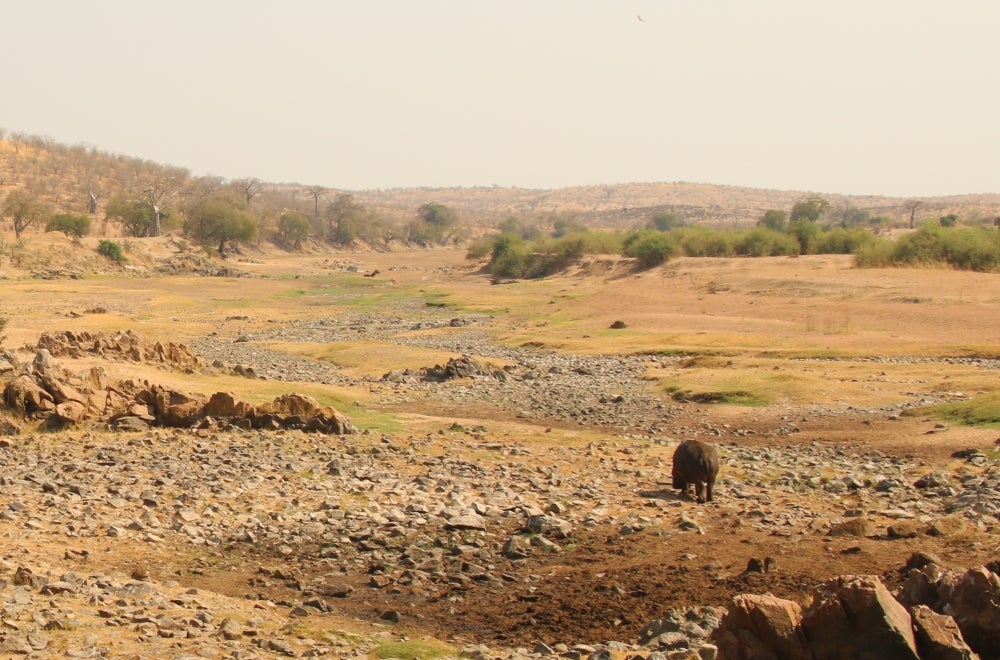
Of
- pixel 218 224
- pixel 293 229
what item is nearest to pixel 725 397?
pixel 218 224

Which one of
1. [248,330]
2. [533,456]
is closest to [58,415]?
[533,456]

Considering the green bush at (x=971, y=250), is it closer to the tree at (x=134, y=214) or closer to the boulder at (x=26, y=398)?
the boulder at (x=26, y=398)

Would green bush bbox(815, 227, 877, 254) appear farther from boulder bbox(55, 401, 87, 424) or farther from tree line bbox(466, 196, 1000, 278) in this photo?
boulder bbox(55, 401, 87, 424)

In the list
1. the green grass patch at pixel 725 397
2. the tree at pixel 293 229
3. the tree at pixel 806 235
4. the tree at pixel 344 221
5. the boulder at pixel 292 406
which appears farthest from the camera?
the tree at pixel 344 221

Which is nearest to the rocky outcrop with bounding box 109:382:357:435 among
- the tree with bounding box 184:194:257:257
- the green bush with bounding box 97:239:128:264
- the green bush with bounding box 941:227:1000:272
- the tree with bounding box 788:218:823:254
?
Result: the green bush with bounding box 941:227:1000:272

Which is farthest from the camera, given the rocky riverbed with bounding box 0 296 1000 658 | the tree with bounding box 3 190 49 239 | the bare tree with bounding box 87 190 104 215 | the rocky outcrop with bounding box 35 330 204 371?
the bare tree with bounding box 87 190 104 215

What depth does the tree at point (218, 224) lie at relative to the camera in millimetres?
89062

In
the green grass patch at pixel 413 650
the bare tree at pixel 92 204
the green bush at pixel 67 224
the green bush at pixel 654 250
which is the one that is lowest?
the green grass patch at pixel 413 650

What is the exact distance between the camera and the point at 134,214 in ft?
297

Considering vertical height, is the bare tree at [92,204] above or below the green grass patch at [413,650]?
above

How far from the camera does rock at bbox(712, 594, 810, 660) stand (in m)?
6.42

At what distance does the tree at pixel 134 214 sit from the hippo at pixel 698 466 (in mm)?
84044

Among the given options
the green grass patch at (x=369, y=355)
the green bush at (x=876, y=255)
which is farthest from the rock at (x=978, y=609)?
the green bush at (x=876, y=255)

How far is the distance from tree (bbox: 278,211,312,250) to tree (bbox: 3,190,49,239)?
33.7 meters
